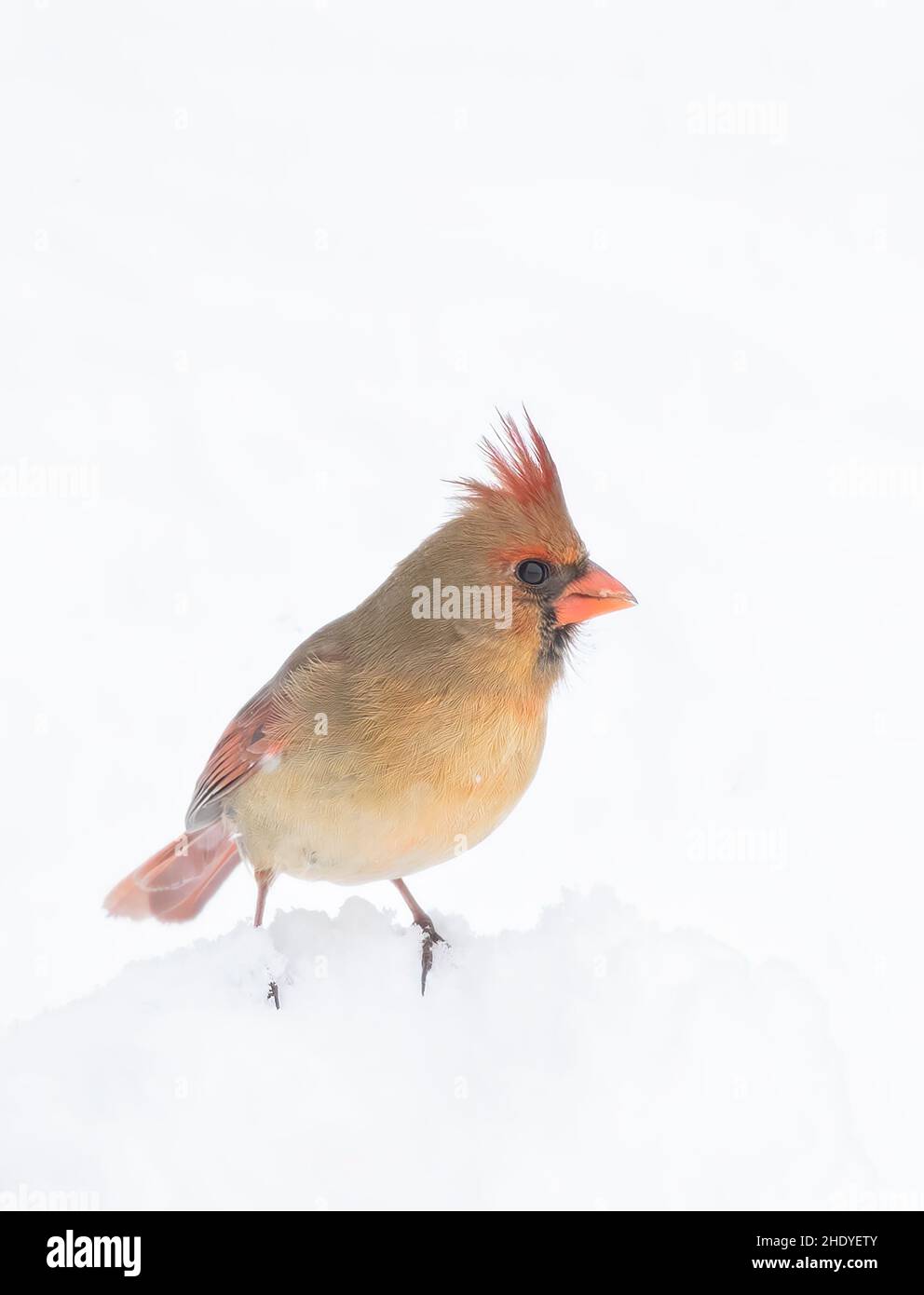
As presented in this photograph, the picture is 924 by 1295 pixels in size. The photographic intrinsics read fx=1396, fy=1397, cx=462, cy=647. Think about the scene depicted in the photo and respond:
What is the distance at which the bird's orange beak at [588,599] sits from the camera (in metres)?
2.41

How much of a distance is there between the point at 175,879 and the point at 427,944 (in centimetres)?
74

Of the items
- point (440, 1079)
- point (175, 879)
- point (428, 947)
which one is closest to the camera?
point (440, 1079)

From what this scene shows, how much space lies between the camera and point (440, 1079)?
2.28 meters

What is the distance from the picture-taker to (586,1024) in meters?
2.35

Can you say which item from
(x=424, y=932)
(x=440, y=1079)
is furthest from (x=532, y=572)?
(x=440, y=1079)

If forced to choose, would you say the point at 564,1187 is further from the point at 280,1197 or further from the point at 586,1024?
the point at 280,1197

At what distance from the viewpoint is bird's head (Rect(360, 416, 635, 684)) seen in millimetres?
2389

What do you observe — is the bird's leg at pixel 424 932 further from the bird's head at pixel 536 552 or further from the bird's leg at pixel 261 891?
the bird's head at pixel 536 552

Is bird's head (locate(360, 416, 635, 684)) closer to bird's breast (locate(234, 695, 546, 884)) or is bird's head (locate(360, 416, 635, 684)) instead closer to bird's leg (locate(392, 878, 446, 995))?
bird's breast (locate(234, 695, 546, 884))

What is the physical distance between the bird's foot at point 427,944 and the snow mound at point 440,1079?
0.07ft

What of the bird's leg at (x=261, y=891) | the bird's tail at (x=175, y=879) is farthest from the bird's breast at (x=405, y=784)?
the bird's tail at (x=175, y=879)

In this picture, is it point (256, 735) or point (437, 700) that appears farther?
point (256, 735)

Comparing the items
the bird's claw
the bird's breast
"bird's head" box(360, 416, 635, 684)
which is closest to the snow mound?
the bird's claw

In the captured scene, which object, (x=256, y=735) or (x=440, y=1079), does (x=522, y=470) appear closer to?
(x=256, y=735)
